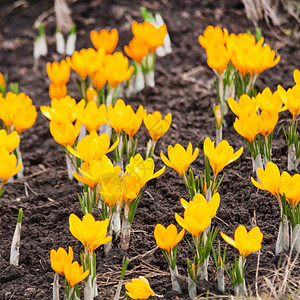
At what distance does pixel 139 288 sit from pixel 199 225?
29cm

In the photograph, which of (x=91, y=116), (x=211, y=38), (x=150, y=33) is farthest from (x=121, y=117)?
(x=150, y=33)

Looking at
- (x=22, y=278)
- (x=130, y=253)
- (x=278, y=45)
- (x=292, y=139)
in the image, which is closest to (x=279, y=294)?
(x=130, y=253)

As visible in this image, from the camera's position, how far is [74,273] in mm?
1824

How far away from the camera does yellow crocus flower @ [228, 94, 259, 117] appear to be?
2317 mm

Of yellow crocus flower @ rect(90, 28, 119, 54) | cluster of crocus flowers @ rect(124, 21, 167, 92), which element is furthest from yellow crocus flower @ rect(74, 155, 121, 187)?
yellow crocus flower @ rect(90, 28, 119, 54)

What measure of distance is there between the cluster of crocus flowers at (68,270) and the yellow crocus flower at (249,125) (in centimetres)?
81

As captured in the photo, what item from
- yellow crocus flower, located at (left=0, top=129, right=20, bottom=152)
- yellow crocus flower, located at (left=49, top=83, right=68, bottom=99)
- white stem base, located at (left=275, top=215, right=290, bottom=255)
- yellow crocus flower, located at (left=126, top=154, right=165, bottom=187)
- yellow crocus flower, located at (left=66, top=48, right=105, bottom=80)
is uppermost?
yellow crocus flower, located at (left=126, top=154, right=165, bottom=187)

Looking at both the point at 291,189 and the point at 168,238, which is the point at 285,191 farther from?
the point at 168,238

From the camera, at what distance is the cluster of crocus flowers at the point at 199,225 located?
1.86 meters

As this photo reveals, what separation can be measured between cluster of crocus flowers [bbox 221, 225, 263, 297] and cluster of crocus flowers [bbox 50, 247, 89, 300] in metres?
0.47

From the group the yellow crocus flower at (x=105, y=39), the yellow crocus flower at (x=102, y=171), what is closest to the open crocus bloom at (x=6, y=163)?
the yellow crocus flower at (x=102, y=171)

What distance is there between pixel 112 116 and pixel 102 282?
0.66 meters

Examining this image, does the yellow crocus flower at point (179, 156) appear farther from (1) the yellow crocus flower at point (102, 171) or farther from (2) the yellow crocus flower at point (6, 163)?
(2) the yellow crocus flower at point (6, 163)

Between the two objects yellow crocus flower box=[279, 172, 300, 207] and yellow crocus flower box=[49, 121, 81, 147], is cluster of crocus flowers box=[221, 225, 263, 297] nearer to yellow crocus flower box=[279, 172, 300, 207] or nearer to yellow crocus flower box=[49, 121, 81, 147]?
yellow crocus flower box=[279, 172, 300, 207]
